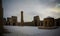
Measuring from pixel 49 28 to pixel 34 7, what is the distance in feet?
1.37

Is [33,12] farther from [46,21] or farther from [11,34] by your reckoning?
[11,34]

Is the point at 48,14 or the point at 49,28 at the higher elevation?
the point at 48,14

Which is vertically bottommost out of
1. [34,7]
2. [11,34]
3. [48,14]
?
[11,34]

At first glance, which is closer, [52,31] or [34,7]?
[52,31]

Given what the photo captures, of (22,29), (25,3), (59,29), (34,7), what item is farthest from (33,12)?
(59,29)

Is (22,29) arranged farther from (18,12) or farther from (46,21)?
(46,21)

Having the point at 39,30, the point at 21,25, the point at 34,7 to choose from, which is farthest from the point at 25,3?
the point at 39,30

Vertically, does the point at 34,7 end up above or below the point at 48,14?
above

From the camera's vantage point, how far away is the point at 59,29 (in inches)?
69.0

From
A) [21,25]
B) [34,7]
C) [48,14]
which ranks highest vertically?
[34,7]

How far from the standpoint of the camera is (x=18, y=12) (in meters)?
1.84

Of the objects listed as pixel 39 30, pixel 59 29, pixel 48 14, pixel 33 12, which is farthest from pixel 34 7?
pixel 59 29

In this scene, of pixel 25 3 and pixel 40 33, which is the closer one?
pixel 40 33

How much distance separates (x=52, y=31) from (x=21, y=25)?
493 mm
